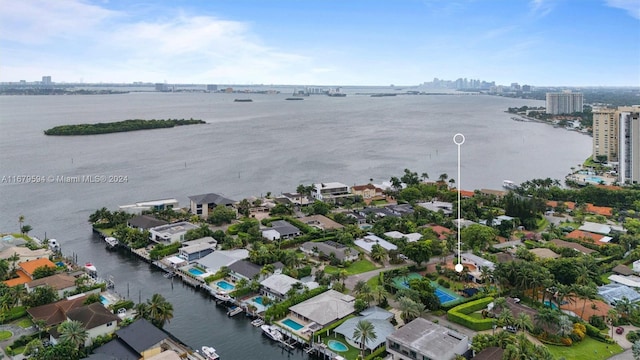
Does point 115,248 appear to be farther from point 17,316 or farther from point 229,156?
point 229,156

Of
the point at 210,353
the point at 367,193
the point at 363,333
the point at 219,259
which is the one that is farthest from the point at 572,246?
the point at 210,353

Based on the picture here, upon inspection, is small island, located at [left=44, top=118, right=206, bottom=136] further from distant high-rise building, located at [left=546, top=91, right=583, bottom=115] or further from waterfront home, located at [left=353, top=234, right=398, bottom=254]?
distant high-rise building, located at [left=546, top=91, right=583, bottom=115]

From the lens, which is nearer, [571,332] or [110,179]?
[571,332]

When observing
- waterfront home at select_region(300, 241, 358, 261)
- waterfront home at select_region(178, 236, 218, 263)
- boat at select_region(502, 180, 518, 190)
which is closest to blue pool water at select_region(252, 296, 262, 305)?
waterfront home at select_region(300, 241, 358, 261)

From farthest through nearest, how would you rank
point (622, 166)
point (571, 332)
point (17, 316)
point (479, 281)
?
1. point (622, 166)
2. point (479, 281)
3. point (17, 316)
4. point (571, 332)

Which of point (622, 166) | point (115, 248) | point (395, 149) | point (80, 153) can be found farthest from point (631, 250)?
point (80, 153)

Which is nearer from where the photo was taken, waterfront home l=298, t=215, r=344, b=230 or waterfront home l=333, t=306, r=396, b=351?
waterfront home l=333, t=306, r=396, b=351

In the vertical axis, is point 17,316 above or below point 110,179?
below

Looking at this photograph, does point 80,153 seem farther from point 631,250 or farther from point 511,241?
point 631,250

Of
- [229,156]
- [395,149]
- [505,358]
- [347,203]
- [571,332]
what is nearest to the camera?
[505,358]
